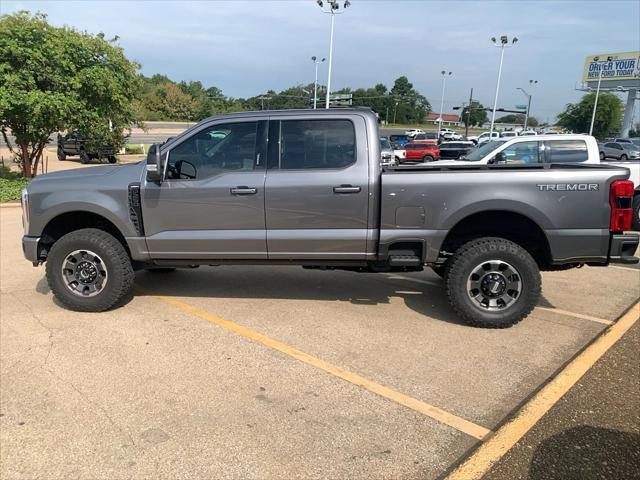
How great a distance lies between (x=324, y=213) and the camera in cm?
470

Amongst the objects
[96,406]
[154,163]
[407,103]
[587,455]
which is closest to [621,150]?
[154,163]

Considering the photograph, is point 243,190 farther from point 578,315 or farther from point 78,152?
point 78,152

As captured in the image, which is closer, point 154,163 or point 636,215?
point 154,163

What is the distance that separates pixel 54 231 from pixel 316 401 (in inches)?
137

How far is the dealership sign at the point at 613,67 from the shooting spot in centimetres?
7341

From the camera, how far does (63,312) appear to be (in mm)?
5062

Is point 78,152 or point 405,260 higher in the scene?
point 405,260

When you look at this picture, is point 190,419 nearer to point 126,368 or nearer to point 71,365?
point 126,368

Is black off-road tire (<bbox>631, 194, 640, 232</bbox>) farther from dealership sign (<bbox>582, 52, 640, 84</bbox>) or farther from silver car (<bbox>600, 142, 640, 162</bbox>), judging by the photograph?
dealership sign (<bbox>582, 52, 640, 84</bbox>)

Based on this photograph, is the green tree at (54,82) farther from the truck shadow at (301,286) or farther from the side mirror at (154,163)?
the side mirror at (154,163)

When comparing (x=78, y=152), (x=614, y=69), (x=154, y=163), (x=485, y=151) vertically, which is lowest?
(x=78, y=152)

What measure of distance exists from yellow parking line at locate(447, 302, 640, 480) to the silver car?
31.6 meters

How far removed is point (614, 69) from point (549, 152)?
82472mm

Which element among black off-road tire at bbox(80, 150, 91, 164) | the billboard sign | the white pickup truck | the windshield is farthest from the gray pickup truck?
the billboard sign
